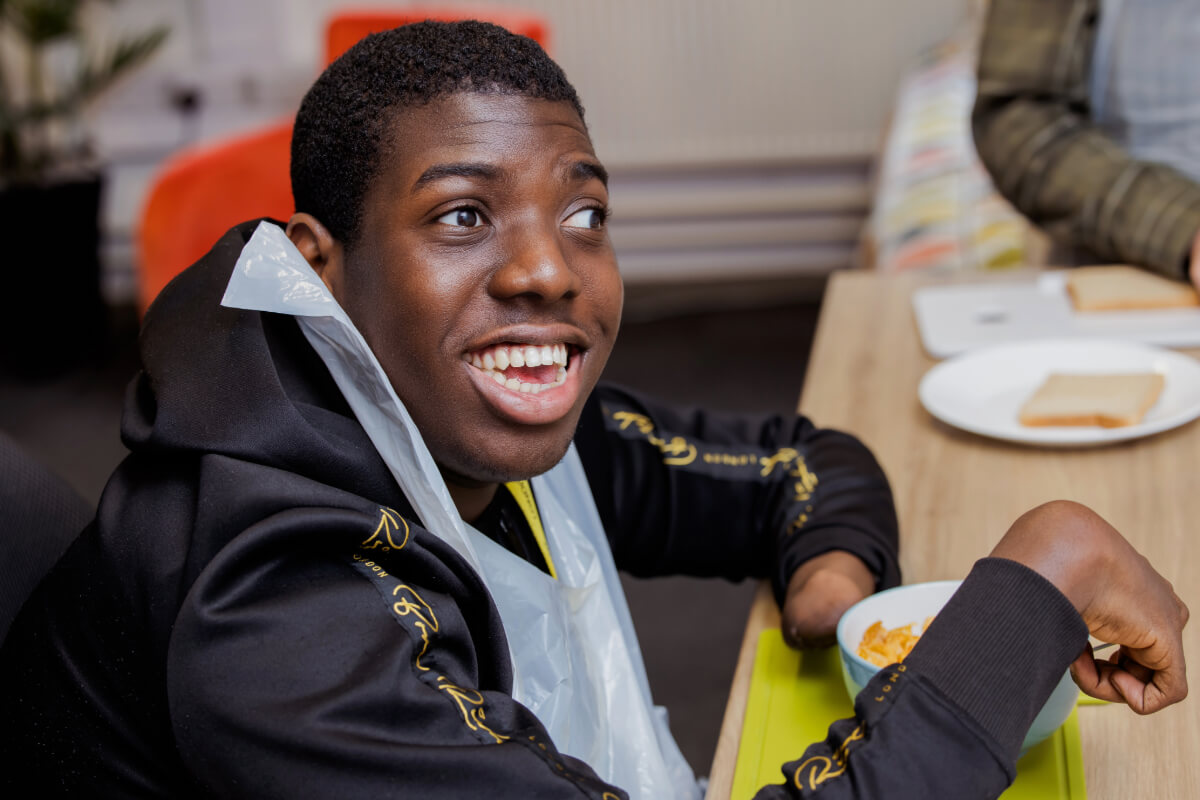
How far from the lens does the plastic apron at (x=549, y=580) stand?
2.49 feet

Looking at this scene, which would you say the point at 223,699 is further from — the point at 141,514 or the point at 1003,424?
the point at 1003,424

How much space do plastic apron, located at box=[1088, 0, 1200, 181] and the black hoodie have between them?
1.25 metres

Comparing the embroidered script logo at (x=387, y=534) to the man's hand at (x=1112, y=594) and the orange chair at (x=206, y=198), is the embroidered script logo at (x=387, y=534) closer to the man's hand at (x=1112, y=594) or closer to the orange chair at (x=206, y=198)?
the man's hand at (x=1112, y=594)

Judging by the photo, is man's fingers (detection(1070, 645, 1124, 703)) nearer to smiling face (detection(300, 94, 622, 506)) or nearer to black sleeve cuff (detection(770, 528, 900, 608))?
black sleeve cuff (detection(770, 528, 900, 608))

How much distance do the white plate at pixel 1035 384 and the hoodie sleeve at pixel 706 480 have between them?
17cm

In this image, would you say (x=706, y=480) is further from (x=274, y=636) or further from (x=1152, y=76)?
(x=1152, y=76)

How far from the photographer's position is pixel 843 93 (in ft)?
13.5

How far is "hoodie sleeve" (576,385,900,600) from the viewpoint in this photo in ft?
3.56

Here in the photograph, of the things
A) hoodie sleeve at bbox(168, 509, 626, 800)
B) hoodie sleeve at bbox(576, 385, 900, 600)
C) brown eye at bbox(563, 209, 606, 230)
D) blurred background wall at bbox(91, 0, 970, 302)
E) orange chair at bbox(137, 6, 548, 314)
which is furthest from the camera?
blurred background wall at bbox(91, 0, 970, 302)

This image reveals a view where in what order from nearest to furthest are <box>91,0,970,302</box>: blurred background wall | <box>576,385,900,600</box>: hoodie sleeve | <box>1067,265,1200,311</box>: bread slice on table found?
<box>576,385,900,600</box>: hoodie sleeve
<box>1067,265,1200,311</box>: bread slice on table
<box>91,0,970,302</box>: blurred background wall

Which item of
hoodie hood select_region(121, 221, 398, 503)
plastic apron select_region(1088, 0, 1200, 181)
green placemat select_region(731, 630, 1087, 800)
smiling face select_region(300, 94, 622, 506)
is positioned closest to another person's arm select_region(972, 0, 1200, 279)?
plastic apron select_region(1088, 0, 1200, 181)

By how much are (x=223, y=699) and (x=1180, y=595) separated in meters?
0.68

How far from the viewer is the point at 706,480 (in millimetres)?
1136

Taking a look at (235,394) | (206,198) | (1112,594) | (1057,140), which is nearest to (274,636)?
(235,394)
